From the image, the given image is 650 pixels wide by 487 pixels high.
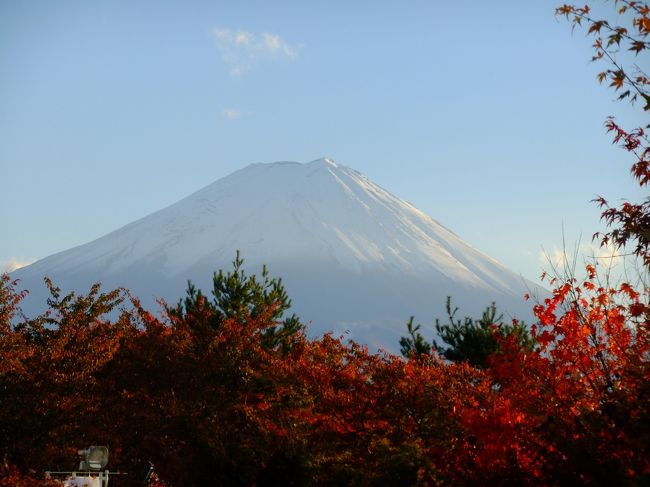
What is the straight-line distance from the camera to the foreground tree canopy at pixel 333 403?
35.1 feet

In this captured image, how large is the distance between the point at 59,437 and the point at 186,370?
3.90 m

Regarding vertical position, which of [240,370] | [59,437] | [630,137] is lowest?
[59,437]

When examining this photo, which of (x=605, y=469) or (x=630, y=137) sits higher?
(x=630, y=137)

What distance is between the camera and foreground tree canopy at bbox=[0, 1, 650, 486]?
1069 cm

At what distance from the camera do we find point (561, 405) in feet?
39.1

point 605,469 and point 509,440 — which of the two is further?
point 509,440

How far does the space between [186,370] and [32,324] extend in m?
4.64

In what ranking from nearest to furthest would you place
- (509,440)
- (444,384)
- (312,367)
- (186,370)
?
(509,440)
(444,384)
(312,367)
(186,370)

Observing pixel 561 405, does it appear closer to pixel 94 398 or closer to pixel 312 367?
pixel 312 367

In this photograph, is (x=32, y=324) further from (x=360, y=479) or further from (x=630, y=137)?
(x=630, y=137)

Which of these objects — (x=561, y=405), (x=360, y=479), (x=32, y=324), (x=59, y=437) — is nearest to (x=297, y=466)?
(x=360, y=479)

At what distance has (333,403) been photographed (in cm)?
1628

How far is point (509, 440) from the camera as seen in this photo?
41.8 ft

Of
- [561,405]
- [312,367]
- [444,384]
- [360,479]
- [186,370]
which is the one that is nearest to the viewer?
[561,405]
